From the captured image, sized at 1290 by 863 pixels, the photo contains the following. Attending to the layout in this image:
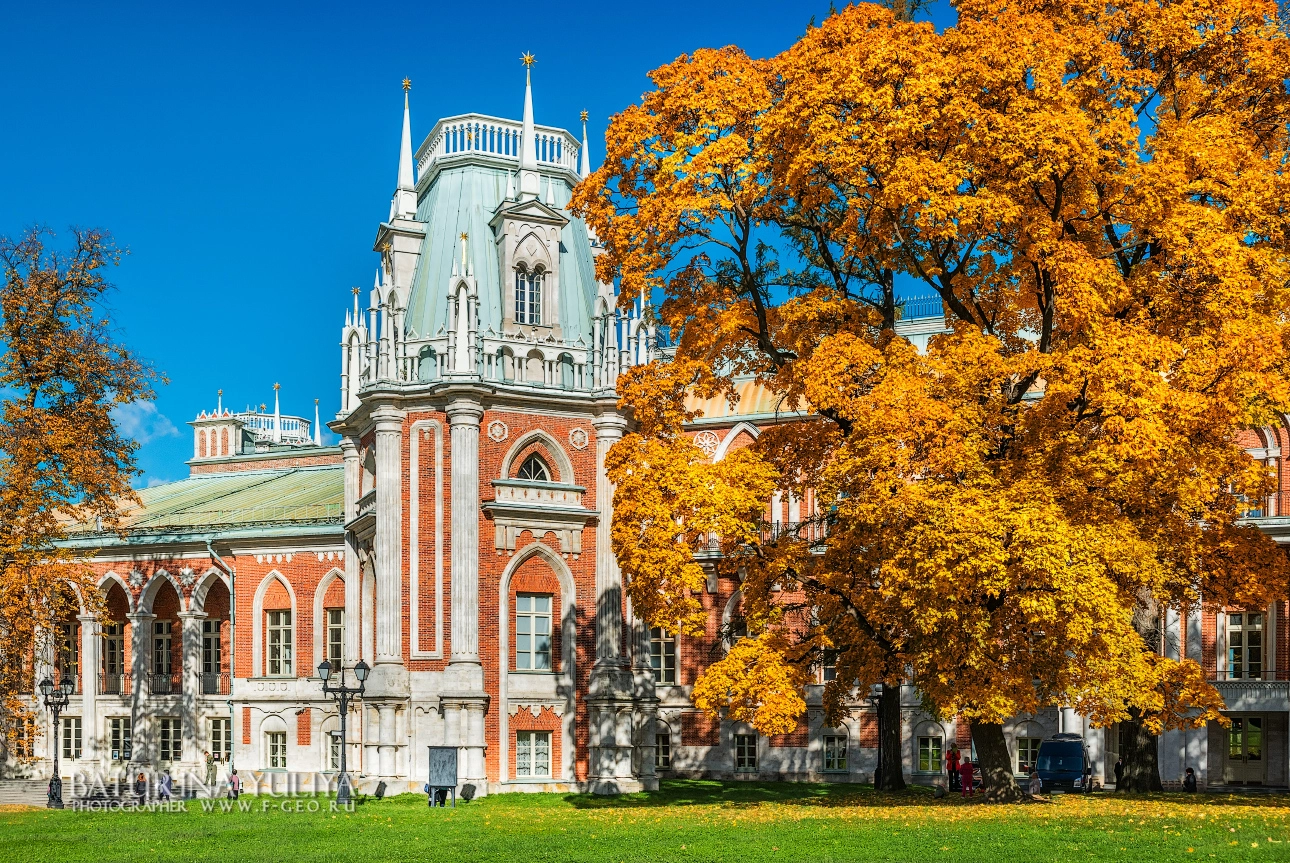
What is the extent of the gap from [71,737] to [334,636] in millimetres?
11102

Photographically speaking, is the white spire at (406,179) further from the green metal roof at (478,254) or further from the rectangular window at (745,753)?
the rectangular window at (745,753)

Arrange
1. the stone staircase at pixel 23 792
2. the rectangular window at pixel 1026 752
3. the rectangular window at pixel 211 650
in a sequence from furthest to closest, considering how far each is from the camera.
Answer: the rectangular window at pixel 211 650 < the rectangular window at pixel 1026 752 < the stone staircase at pixel 23 792

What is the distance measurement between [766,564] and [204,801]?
1309cm

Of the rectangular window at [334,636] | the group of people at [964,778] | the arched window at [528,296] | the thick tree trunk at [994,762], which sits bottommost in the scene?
the group of people at [964,778]

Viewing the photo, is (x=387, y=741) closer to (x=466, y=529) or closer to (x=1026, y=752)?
(x=466, y=529)

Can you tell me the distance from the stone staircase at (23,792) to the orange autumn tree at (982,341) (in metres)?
19.4

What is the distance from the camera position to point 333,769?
3856 cm

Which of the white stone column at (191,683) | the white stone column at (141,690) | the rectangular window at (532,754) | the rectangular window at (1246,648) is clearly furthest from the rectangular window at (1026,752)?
the white stone column at (141,690)

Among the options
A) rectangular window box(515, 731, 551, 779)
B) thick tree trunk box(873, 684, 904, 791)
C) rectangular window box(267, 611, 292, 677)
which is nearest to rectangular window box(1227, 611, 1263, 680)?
thick tree trunk box(873, 684, 904, 791)

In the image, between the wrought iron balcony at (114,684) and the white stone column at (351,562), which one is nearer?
the white stone column at (351,562)

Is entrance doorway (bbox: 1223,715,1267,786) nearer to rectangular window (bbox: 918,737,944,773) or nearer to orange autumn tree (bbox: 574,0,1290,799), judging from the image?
rectangular window (bbox: 918,737,944,773)

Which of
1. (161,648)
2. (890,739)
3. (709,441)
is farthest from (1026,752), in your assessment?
(161,648)

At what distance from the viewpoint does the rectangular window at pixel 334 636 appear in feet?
131

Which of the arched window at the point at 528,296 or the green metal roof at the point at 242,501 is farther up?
the arched window at the point at 528,296
